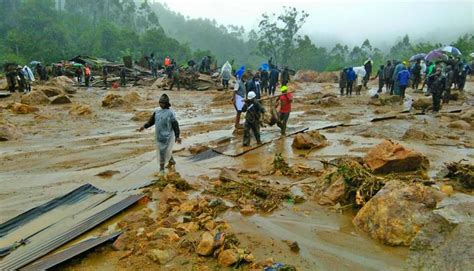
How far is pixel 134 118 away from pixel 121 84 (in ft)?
45.4

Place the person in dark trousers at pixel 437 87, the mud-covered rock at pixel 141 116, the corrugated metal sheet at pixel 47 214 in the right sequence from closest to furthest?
the corrugated metal sheet at pixel 47 214 → the person in dark trousers at pixel 437 87 → the mud-covered rock at pixel 141 116

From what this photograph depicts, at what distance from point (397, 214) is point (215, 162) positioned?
13.7ft

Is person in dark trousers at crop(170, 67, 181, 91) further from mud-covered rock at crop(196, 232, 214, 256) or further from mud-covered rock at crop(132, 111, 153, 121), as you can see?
mud-covered rock at crop(196, 232, 214, 256)

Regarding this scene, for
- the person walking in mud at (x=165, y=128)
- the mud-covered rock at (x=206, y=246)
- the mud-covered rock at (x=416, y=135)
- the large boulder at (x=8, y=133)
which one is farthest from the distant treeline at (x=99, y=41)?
the mud-covered rock at (x=206, y=246)

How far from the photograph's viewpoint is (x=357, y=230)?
435 cm

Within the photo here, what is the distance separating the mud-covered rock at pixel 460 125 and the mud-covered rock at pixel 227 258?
8.87 m

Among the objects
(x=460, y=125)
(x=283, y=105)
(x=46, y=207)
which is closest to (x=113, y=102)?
(x=283, y=105)

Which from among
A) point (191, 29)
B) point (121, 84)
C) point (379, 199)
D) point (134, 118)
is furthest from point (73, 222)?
point (191, 29)

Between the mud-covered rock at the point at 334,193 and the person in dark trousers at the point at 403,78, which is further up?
the person in dark trousers at the point at 403,78

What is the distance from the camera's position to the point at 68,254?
12.5 ft

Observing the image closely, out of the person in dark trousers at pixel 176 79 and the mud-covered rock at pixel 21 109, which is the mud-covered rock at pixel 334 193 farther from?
the person in dark trousers at pixel 176 79

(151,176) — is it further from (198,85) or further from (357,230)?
(198,85)

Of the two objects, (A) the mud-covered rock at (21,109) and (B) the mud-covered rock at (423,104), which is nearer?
(B) the mud-covered rock at (423,104)

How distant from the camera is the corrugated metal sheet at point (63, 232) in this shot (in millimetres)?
3835
